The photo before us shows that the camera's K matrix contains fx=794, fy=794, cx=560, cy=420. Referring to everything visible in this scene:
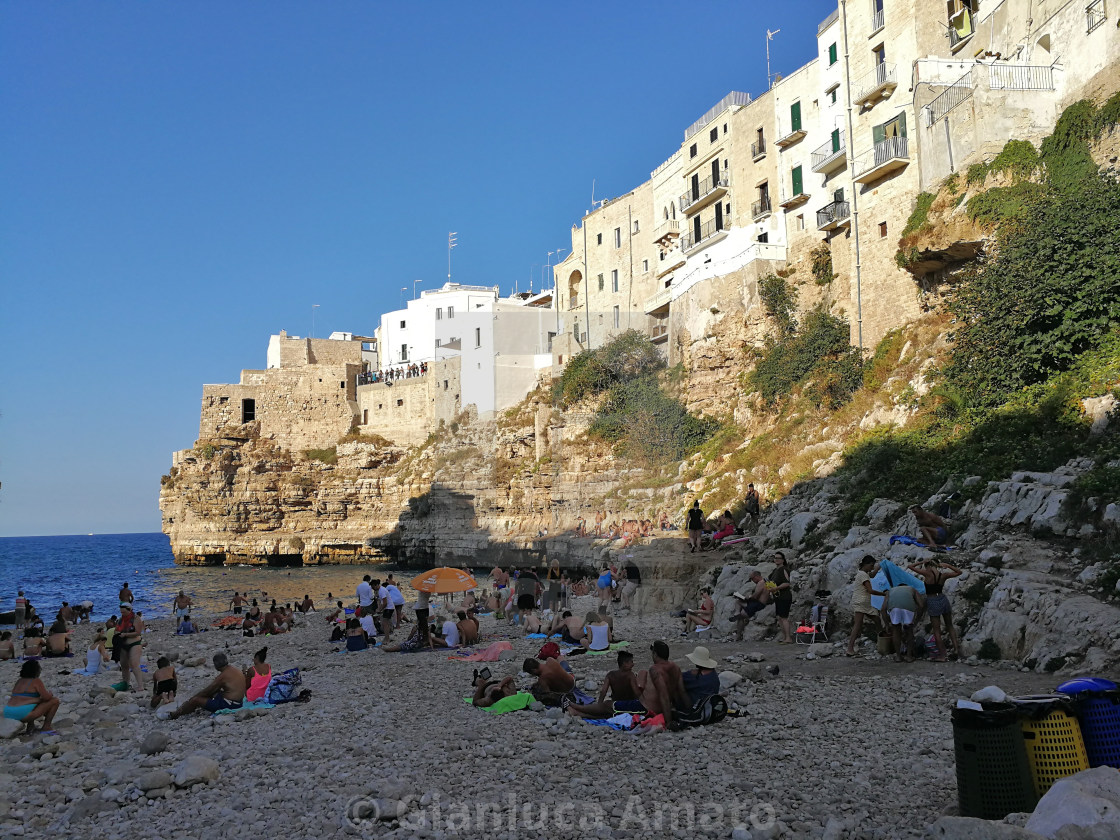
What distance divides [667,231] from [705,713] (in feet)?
107

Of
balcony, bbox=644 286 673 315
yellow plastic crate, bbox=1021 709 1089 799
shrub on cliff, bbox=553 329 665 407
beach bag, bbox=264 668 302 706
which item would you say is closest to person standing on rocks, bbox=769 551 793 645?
beach bag, bbox=264 668 302 706

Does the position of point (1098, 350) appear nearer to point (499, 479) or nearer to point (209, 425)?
point (499, 479)

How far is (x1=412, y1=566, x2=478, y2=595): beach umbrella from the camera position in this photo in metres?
15.5

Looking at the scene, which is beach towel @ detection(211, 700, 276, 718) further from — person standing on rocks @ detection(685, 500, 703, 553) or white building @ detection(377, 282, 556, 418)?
white building @ detection(377, 282, 556, 418)

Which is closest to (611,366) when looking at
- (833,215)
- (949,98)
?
(833,215)

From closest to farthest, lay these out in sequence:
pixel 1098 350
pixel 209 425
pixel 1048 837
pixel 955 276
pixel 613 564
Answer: pixel 1048 837 < pixel 1098 350 < pixel 955 276 < pixel 613 564 < pixel 209 425

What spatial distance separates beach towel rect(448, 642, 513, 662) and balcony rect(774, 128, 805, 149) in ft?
77.7

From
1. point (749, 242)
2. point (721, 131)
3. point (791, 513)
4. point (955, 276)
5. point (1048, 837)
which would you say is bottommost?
point (1048, 837)

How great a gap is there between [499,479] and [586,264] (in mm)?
13248

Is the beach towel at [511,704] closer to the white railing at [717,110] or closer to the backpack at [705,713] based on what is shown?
the backpack at [705,713]

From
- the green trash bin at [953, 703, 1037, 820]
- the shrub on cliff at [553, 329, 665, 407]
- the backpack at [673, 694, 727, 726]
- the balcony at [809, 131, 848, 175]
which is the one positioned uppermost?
the balcony at [809, 131, 848, 175]

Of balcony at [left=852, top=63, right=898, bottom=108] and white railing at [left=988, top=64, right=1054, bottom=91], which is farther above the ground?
balcony at [left=852, top=63, right=898, bottom=108]

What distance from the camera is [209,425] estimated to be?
47938mm

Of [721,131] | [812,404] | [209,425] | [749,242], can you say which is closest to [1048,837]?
[812,404]
